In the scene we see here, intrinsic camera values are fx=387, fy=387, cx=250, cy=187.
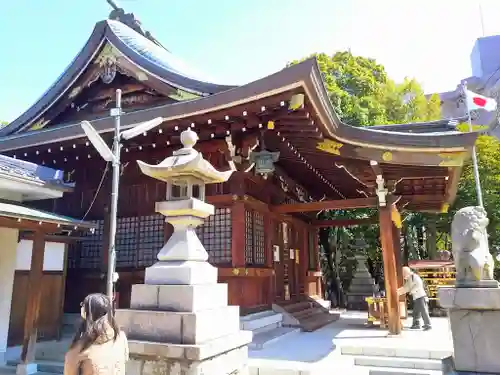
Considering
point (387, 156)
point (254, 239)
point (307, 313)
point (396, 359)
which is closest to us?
point (396, 359)

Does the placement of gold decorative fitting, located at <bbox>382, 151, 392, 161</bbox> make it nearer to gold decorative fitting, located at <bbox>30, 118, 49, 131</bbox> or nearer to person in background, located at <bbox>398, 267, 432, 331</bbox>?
person in background, located at <bbox>398, 267, 432, 331</bbox>

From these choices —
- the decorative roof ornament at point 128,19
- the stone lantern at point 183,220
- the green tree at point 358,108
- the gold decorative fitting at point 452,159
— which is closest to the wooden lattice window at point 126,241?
the stone lantern at point 183,220

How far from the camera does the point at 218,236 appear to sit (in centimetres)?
897

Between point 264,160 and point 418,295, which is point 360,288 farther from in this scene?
point 264,160

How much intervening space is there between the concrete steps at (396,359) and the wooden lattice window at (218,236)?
10.5 ft

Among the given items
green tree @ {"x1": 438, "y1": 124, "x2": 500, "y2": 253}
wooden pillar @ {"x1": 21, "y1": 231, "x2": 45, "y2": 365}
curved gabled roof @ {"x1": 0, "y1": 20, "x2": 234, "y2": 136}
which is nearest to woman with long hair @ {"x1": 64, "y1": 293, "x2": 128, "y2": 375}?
wooden pillar @ {"x1": 21, "y1": 231, "x2": 45, "y2": 365}

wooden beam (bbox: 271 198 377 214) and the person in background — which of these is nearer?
the person in background

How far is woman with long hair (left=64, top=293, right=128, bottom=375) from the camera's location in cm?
255

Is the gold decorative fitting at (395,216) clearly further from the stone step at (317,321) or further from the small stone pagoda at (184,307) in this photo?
the small stone pagoda at (184,307)

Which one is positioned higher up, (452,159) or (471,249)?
(452,159)

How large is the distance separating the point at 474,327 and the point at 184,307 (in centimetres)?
367

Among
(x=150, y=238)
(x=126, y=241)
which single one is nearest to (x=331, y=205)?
(x=150, y=238)

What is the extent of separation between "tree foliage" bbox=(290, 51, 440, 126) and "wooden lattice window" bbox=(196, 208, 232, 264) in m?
14.4

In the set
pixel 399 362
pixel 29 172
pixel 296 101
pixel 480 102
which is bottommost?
pixel 399 362
